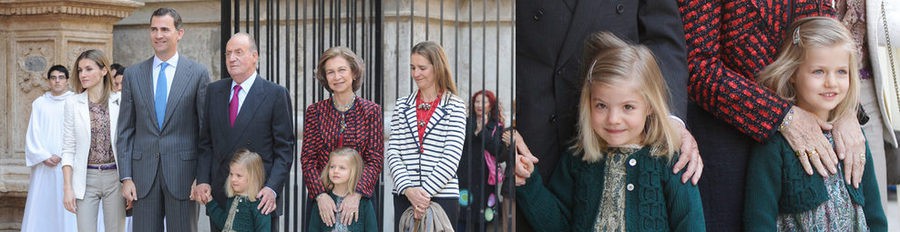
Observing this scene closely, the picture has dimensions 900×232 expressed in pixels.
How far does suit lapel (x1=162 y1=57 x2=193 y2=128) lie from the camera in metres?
3.17

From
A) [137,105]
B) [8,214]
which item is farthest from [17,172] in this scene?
[137,105]

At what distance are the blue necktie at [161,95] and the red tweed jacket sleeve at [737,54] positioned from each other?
135 centimetres

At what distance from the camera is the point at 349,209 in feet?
9.29

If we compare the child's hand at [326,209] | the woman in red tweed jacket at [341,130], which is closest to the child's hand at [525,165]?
the woman in red tweed jacket at [341,130]

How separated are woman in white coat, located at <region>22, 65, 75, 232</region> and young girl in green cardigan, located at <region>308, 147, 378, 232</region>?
2.14 m

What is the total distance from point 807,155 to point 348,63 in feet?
3.46

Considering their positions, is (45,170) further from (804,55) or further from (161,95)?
(804,55)

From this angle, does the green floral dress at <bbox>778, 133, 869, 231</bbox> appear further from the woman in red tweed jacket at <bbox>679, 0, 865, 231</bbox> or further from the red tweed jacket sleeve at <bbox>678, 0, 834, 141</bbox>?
the red tweed jacket sleeve at <bbox>678, 0, 834, 141</bbox>

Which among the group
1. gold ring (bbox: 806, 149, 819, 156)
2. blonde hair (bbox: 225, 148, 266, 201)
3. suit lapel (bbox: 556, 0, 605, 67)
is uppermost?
suit lapel (bbox: 556, 0, 605, 67)

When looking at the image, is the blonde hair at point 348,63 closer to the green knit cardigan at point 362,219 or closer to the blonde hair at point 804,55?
the green knit cardigan at point 362,219

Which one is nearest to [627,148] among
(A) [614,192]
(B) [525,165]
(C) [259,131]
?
(A) [614,192]

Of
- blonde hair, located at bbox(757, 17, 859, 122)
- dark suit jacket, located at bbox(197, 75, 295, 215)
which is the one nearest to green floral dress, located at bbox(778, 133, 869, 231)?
blonde hair, located at bbox(757, 17, 859, 122)

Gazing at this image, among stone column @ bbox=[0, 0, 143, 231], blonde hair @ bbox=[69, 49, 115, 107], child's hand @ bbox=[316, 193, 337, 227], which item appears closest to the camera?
child's hand @ bbox=[316, 193, 337, 227]

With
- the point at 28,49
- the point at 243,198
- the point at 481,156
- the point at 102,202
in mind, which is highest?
the point at 28,49
